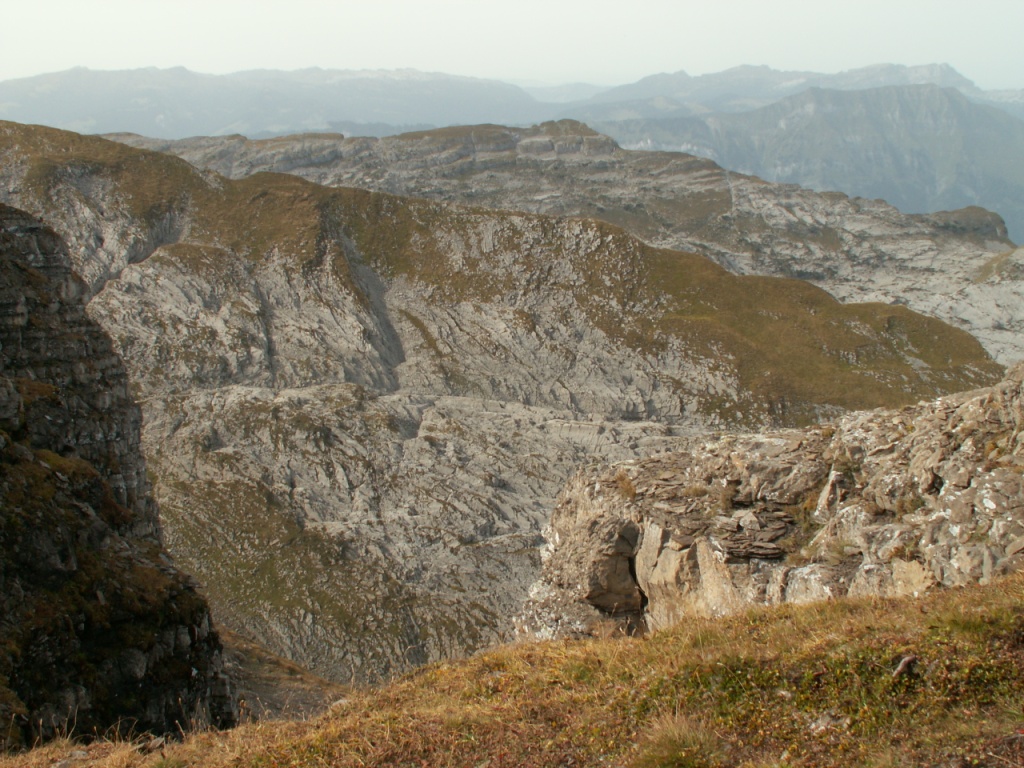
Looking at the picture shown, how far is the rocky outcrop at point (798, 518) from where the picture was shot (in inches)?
606

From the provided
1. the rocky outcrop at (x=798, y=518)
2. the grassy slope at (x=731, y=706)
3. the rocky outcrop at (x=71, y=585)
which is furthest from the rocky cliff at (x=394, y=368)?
the grassy slope at (x=731, y=706)

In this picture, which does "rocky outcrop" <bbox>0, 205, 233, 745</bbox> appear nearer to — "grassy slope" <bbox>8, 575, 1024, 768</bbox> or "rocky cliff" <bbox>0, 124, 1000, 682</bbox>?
"grassy slope" <bbox>8, 575, 1024, 768</bbox>

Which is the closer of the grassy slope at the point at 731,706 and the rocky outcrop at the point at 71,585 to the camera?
the grassy slope at the point at 731,706

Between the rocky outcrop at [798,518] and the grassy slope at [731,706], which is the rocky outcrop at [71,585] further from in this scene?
the rocky outcrop at [798,518]

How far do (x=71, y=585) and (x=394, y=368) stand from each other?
282 feet

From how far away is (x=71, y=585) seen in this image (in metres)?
23.7

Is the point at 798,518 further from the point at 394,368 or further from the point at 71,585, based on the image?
the point at 394,368

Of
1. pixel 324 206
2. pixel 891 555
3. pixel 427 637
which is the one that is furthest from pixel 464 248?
pixel 891 555

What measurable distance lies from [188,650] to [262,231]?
Result: 107 metres

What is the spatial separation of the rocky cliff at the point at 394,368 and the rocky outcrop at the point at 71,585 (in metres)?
31.9

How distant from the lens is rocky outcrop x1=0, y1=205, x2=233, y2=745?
21.3 meters

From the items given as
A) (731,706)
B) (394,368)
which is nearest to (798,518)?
(731,706)

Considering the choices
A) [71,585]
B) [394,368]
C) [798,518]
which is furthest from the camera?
[394,368]

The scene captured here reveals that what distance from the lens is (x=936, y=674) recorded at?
10.4 meters
